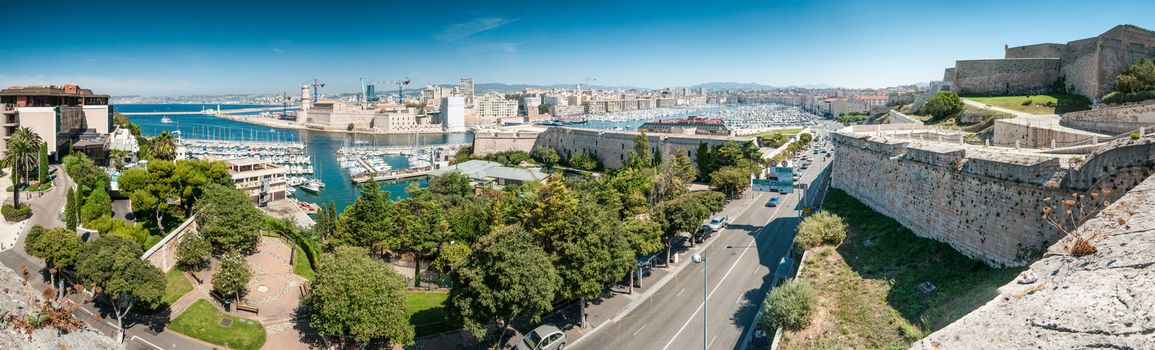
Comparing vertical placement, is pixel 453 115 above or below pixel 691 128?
above

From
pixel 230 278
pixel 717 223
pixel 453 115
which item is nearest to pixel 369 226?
pixel 230 278

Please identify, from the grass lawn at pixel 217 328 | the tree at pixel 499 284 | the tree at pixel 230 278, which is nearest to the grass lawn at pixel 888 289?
the tree at pixel 499 284

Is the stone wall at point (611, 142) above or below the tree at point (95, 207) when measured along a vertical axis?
above

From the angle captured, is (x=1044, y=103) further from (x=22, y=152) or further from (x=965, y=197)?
(x=22, y=152)

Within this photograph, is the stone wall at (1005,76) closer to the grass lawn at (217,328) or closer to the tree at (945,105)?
the tree at (945,105)

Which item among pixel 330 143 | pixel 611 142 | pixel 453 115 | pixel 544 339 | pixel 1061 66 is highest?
pixel 453 115

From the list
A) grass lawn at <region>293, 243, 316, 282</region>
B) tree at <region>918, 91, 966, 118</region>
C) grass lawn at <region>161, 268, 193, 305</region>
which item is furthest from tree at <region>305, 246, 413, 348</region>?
tree at <region>918, 91, 966, 118</region>

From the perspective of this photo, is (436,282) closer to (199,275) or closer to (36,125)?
(199,275)
